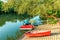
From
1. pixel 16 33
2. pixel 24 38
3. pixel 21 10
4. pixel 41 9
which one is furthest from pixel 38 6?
pixel 16 33

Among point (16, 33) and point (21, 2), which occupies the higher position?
point (21, 2)

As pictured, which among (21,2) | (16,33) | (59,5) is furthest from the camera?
(16,33)

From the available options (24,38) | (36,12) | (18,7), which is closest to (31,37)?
(24,38)

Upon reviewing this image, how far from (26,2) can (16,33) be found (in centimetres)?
691

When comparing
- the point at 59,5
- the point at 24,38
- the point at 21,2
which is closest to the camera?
the point at 59,5

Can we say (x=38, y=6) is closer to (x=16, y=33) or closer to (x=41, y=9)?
(x=41, y=9)

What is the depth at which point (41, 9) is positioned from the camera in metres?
30.2

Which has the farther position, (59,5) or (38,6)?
(38,6)

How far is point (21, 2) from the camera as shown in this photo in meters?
32.5

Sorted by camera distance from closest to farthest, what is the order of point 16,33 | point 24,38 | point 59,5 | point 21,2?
point 59,5, point 24,38, point 21,2, point 16,33

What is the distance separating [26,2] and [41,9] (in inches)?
111

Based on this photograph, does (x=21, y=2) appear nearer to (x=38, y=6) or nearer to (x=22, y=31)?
(x=38, y=6)

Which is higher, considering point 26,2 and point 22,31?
point 26,2

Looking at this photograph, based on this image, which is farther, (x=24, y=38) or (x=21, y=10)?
(x=21, y=10)
